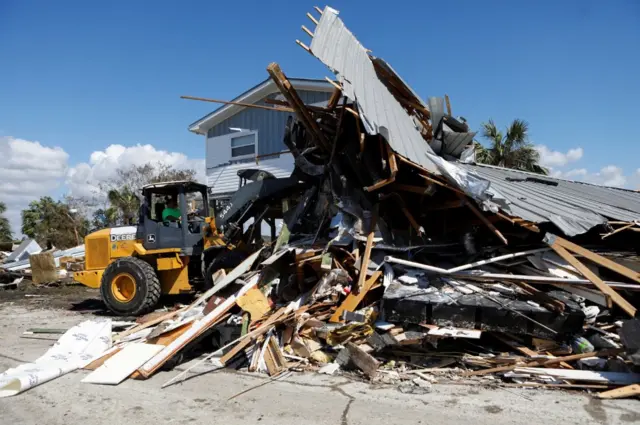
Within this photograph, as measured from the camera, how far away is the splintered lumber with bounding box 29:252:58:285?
1478cm

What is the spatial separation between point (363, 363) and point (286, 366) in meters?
1.01

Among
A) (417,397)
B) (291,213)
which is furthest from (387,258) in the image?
(291,213)

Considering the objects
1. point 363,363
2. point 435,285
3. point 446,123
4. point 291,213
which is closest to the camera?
point 363,363

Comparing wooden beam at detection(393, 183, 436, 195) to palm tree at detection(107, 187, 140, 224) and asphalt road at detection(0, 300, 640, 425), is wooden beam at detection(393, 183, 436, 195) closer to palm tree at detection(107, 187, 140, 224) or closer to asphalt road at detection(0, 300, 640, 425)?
asphalt road at detection(0, 300, 640, 425)

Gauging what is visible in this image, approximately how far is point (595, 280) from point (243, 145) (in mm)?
15433

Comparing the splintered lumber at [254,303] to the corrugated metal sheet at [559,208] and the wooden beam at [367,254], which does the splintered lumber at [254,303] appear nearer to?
the wooden beam at [367,254]

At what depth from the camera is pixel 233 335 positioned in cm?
663

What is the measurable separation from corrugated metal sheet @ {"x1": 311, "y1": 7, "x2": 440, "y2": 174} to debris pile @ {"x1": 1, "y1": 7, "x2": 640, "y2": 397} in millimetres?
44

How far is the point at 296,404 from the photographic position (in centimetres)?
470

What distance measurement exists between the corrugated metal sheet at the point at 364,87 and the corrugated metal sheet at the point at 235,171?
9.12 metres

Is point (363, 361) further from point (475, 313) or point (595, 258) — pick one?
point (595, 258)

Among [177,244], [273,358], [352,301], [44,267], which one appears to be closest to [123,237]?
[177,244]

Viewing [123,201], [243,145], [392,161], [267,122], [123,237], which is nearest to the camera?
[392,161]

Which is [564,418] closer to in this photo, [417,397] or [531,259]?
[417,397]
